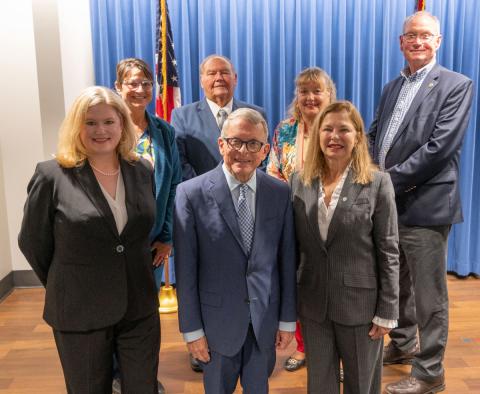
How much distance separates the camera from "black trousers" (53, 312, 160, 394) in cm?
172

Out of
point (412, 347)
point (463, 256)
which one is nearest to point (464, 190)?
point (463, 256)

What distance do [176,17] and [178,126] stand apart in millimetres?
1612

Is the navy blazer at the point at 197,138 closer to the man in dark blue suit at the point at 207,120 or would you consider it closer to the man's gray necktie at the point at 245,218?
the man in dark blue suit at the point at 207,120

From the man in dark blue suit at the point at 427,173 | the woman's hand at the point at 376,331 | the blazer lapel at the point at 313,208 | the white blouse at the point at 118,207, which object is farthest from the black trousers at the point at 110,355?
the man in dark blue suit at the point at 427,173

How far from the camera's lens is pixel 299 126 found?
8.80 feet

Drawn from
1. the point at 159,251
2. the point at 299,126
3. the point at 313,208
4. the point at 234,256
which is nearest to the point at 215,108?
the point at 299,126

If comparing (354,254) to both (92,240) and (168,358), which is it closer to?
(92,240)

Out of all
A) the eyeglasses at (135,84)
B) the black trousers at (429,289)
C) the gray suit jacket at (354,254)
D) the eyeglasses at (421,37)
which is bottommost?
the black trousers at (429,289)

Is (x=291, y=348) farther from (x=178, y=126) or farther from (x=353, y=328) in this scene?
(x=178, y=126)

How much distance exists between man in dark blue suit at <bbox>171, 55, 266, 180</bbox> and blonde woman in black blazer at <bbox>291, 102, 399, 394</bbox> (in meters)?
0.92

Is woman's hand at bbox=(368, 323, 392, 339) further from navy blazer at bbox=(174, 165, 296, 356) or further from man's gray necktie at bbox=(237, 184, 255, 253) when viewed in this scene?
man's gray necktie at bbox=(237, 184, 255, 253)

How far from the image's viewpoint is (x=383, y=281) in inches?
73.1

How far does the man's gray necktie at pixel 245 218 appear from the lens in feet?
5.80

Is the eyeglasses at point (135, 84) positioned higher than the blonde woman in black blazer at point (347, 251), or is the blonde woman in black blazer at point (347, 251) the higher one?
the eyeglasses at point (135, 84)
